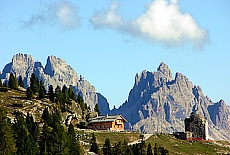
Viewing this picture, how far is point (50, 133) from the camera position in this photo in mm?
92875

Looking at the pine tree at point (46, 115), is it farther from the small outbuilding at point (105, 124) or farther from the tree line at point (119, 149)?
the small outbuilding at point (105, 124)

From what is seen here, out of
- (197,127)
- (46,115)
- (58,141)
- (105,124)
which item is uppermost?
(197,127)

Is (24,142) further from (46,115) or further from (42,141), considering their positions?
(46,115)

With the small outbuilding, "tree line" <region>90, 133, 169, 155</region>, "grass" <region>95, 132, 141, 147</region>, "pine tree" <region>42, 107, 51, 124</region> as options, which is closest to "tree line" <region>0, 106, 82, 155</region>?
"tree line" <region>90, 133, 169, 155</region>

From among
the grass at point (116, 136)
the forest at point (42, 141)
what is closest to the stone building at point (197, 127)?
the grass at point (116, 136)

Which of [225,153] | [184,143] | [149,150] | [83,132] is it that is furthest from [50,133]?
[225,153]

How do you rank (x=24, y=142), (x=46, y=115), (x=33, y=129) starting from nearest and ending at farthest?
(x=24, y=142), (x=33, y=129), (x=46, y=115)

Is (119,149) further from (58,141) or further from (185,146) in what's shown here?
(185,146)

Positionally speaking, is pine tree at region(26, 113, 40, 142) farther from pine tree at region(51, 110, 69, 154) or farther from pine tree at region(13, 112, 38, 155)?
pine tree at region(13, 112, 38, 155)

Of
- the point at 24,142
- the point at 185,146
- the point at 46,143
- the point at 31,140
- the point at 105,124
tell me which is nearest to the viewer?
the point at 24,142

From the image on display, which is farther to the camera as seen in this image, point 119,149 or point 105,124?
point 105,124

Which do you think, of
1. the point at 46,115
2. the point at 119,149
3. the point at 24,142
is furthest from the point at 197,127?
the point at 24,142

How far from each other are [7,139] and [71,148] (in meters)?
18.4

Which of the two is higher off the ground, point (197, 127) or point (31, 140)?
point (197, 127)
